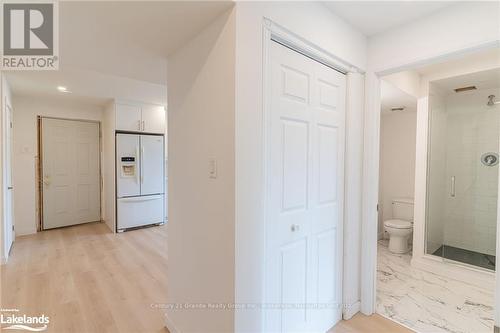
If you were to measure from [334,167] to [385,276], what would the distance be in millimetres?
1841

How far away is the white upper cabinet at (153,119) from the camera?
4.72 m

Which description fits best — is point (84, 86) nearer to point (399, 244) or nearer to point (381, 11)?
point (381, 11)

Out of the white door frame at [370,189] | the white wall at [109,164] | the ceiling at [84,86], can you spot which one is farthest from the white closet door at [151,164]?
the white door frame at [370,189]

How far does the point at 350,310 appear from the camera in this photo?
2150 millimetres

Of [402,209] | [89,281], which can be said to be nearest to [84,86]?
[89,281]

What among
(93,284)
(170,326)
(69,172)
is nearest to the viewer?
(170,326)

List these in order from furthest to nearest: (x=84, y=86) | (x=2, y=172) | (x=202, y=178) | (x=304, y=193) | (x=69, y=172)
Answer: (x=69, y=172)
(x=84, y=86)
(x=2, y=172)
(x=304, y=193)
(x=202, y=178)

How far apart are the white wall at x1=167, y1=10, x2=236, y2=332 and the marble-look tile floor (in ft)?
5.63

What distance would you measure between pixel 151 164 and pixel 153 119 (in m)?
0.88

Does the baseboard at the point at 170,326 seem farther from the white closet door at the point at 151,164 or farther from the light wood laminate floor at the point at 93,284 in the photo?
the white closet door at the point at 151,164

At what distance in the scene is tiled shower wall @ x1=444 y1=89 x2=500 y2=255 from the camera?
3209 millimetres

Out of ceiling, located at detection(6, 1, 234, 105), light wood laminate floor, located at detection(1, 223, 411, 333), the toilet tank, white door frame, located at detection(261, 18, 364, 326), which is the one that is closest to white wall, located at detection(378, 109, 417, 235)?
the toilet tank

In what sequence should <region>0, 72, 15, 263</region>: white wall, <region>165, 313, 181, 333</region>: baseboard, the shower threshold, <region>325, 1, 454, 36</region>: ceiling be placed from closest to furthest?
<region>325, 1, 454, 36</region>: ceiling
<region>165, 313, 181, 333</region>: baseboard
<region>0, 72, 15, 263</region>: white wall
the shower threshold

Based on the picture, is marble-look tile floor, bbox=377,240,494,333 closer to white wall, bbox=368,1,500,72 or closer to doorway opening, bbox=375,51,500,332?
doorway opening, bbox=375,51,500,332
